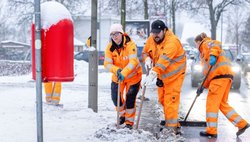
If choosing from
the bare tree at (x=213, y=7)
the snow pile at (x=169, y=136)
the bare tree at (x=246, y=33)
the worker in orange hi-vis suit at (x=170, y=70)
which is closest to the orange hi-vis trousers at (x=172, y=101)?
the worker in orange hi-vis suit at (x=170, y=70)

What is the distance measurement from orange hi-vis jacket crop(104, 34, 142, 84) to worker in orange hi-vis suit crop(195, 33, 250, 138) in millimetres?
1180

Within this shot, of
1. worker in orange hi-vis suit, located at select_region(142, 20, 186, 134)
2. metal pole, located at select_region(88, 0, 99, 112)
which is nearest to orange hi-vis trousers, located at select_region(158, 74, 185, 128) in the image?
worker in orange hi-vis suit, located at select_region(142, 20, 186, 134)

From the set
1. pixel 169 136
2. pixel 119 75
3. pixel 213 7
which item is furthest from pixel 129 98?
→ pixel 213 7

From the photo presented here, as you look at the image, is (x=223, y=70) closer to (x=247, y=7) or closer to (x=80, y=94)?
(x=80, y=94)

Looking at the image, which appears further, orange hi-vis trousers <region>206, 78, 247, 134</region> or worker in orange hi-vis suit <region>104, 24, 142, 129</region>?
orange hi-vis trousers <region>206, 78, 247, 134</region>

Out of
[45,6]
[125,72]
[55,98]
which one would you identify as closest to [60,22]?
[45,6]

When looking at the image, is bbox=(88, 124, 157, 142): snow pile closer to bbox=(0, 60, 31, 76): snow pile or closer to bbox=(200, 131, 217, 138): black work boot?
bbox=(200, 131, 217, 138): black work boot

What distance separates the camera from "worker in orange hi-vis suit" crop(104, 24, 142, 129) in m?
8.16

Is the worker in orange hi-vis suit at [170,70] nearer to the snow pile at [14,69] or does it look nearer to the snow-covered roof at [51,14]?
the snow-covered roof at [51,14]

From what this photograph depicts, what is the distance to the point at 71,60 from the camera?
19.1 ft

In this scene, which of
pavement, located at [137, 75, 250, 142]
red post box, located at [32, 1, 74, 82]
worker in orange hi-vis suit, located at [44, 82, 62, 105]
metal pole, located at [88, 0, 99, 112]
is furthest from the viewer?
worker in orange hi-vis suit, located at [44, 82, 62, 105]

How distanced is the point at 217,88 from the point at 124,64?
155 centimetres

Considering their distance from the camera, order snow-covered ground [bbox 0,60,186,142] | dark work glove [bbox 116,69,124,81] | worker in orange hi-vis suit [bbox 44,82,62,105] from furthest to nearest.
→ worker in orange hi-vis suit [bbox 44,82,62,105], dark work glove [bbox 116,69,124,81], snow-covered ground [bbox 0,60,186,142]

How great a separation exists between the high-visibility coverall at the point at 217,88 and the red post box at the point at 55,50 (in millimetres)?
3286
